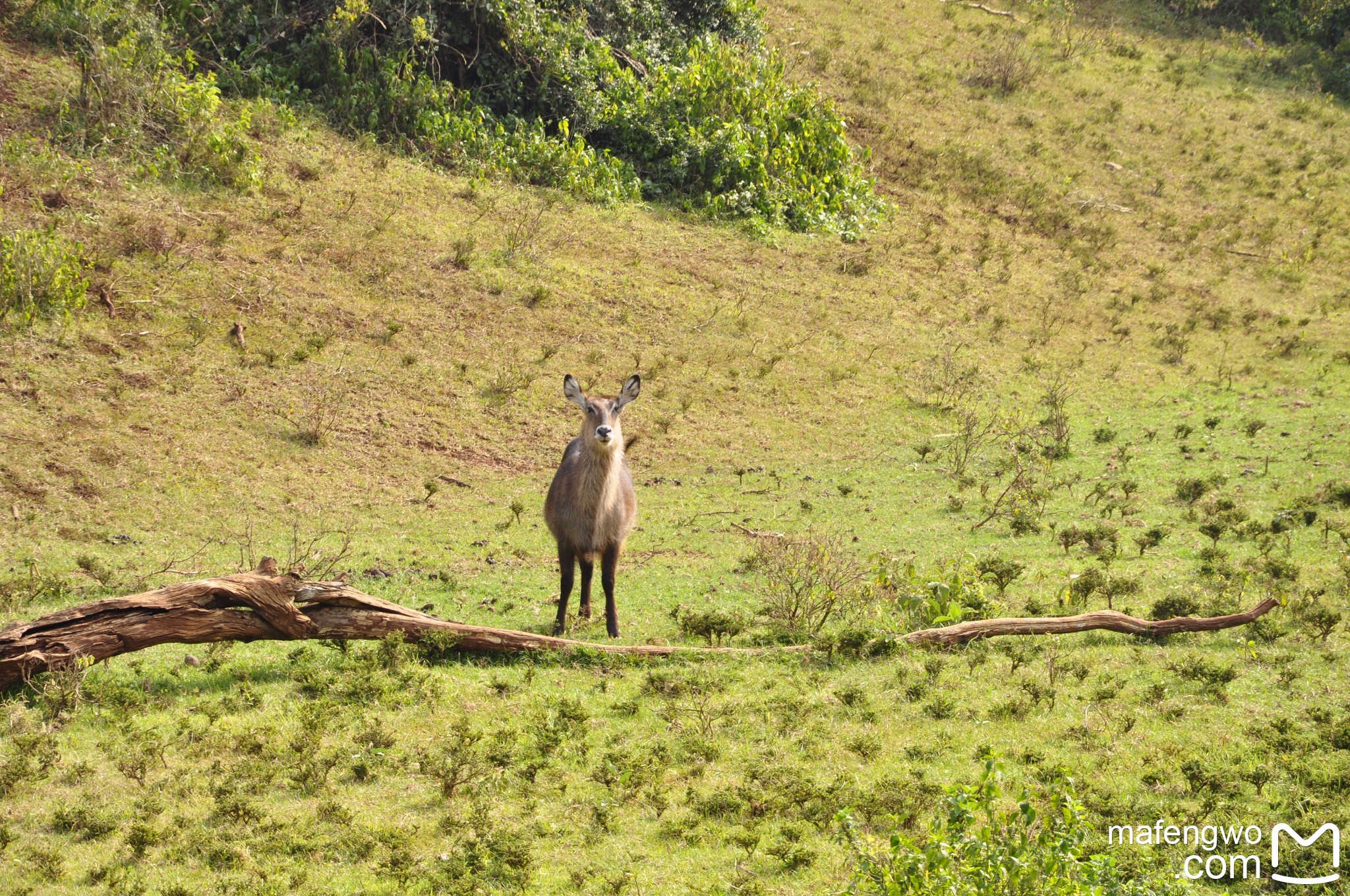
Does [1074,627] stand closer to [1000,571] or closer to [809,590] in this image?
[1000,571]

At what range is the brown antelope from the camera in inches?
384

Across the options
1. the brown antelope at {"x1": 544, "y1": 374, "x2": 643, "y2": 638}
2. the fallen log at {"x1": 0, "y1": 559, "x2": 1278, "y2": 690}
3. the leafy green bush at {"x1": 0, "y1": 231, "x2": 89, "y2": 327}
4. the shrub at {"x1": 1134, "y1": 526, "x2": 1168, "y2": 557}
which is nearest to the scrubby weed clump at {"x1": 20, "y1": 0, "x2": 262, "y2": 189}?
the leafy green bush at {"x1": 0, "y1": 231, "x2": 89, "y2": 327}

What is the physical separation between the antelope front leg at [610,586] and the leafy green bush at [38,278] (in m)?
9.04

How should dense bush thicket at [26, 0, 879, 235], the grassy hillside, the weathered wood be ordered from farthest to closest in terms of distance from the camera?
dense bush thicket at [26, 0, 879, 235]
the weathered wood
the grassy hillside

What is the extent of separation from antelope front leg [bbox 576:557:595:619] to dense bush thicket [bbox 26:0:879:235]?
12.1m

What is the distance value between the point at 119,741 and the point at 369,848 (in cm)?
204

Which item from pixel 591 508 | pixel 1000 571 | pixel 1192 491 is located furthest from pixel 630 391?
pixel 1192 491

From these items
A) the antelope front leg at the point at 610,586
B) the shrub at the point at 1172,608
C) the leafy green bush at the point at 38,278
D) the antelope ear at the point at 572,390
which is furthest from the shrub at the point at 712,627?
the leafy green bush at the point at 38,278

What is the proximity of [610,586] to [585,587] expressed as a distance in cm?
31

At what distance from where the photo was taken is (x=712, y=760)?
729 centimetres

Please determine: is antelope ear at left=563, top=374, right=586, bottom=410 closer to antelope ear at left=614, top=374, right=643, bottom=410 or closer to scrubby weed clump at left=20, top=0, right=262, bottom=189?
antelope ear at left=614, top=374, right=643, bottom=410

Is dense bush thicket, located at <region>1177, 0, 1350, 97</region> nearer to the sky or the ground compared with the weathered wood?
nearer to the sky

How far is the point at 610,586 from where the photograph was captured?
9711mm

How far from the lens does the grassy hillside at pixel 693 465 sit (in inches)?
259
